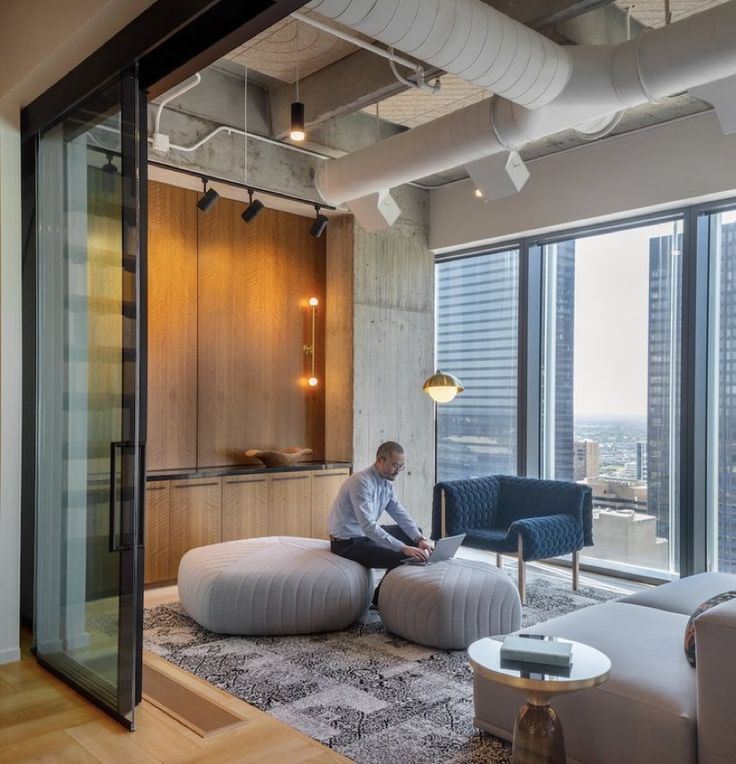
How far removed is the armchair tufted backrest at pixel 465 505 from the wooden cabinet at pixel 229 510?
1.27 meters

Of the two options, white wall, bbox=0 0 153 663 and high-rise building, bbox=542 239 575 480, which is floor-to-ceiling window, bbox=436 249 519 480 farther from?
white wall, bbox=0 0 153 663

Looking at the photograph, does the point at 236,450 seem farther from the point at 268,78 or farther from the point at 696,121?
the point at 696,121

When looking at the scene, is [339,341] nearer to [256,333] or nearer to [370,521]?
[256,333]

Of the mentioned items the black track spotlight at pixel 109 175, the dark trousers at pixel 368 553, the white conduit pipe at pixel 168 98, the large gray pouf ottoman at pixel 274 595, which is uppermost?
the white conduit pipe at pixel 168 98

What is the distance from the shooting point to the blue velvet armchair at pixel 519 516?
17.5 ft

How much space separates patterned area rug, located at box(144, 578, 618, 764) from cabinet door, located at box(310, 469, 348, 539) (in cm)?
185

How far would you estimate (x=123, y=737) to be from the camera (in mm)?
3109

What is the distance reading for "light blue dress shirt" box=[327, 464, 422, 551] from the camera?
489 centimetres

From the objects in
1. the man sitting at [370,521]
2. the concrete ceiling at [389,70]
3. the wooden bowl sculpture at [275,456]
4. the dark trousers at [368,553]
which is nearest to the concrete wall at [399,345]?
the wooden bowl sculpture at [275,456]

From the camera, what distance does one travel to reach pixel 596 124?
191 inches

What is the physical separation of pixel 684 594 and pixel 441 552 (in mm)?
1447

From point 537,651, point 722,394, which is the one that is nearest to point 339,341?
point 722,394

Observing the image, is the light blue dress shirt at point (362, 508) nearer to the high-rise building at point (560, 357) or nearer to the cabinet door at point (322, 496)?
the cabinet door at point (322, 496)

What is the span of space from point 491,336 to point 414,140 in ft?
9.18
